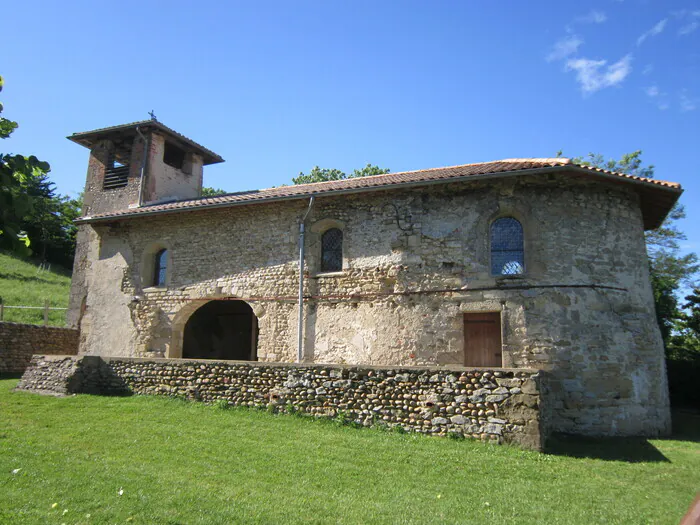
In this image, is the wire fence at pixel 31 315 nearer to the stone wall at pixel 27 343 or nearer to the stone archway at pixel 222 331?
the stone wall at pixel 27 343

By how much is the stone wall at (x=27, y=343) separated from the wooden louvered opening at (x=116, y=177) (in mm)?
5128

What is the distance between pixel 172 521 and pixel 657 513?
5.23 m

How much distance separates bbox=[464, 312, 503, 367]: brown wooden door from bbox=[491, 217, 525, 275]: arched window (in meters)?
1.03

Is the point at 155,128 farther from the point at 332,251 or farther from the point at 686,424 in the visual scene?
the point at 686,424

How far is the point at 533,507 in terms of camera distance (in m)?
5.86

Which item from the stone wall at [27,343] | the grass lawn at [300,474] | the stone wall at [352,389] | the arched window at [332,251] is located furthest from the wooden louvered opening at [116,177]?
the grass lawn at [300,474]

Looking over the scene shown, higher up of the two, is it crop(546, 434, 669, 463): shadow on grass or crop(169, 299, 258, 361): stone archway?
crop(169, 299, 258, 361): stone archway

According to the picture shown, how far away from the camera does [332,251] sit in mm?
13453

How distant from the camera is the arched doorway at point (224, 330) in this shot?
1642 centimetres

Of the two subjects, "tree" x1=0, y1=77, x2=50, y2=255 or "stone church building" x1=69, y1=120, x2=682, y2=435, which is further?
"stone church building" x1=69, y1=120, x2=682, y2=435

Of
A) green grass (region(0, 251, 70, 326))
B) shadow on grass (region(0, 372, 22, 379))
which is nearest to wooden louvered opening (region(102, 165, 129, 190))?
shadow on grass (region(0, 372, 22, 379))

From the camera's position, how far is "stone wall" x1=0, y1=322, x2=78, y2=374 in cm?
1501

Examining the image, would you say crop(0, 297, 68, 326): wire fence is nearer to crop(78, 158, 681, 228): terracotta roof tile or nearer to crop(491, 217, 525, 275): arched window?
crop(78, 158, 681, 228): terracotta roof tile

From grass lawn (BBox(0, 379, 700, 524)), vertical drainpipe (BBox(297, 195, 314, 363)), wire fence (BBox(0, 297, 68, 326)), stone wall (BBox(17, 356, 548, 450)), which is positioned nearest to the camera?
grass lawn (BBox(0, 379, 700, 524))
